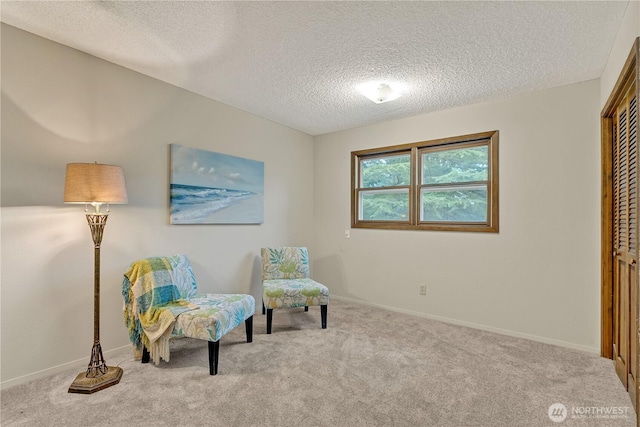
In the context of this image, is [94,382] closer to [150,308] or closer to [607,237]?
[150,308]

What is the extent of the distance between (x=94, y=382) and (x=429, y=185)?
11.8 feet

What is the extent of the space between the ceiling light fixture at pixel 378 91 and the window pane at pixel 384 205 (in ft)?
4.36

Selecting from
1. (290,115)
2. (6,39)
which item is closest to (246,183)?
(290,115)

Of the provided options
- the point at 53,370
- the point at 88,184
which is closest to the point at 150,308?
the point at 53,370

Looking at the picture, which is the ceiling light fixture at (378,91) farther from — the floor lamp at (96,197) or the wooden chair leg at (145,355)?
the wooden chair leg at (145,355)

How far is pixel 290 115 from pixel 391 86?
4.50 feet

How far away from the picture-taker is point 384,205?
165 inches

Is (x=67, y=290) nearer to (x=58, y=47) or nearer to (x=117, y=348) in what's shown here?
(x=117, y=348)

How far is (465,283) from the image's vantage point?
345 cm

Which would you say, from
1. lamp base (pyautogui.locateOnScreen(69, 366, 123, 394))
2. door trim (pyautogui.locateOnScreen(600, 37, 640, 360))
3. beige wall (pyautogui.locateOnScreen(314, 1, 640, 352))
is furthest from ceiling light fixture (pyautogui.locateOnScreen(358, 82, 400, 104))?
lamp base (pyautogui.locateOnScreen(69, 366, 123, 394))

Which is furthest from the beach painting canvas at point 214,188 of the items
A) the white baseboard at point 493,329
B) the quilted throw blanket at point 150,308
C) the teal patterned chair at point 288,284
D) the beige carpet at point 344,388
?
→ the white baseboard at point 493,329

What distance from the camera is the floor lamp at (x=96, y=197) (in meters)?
2.04

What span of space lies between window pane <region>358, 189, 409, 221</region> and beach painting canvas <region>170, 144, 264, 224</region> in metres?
1.45

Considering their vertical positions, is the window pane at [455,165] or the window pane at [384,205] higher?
the window pane at [455,165]
